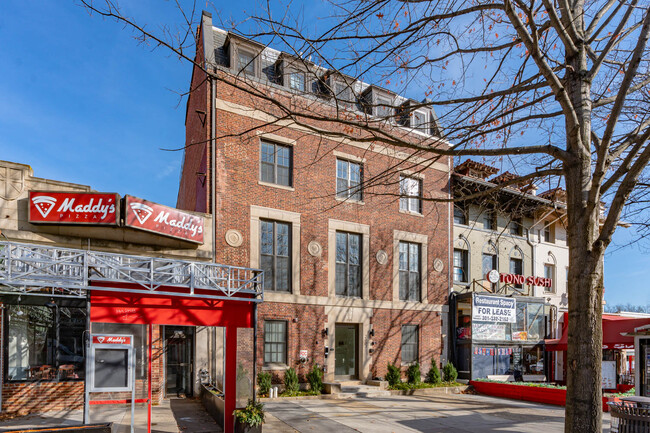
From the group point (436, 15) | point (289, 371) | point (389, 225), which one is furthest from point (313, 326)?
point (436, 15)

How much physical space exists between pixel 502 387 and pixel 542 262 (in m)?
10.7

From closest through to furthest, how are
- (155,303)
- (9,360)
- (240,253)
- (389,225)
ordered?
(155,303), (9,360), (240,253), (389,225)

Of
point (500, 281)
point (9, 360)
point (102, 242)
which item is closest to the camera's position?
point (9, 360)

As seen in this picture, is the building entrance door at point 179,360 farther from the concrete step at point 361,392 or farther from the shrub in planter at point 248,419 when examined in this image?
the shrub in planter at point 248,419

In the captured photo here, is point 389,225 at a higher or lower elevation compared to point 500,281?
higher

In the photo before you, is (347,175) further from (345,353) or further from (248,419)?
(248,419)

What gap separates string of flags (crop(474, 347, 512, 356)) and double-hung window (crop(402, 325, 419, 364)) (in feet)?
10.2

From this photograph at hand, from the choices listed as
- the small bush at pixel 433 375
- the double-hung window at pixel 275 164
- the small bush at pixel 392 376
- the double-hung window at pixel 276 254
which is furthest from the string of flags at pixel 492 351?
the double-hung window at pixel 275 164

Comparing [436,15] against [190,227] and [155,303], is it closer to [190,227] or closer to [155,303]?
[155,303]

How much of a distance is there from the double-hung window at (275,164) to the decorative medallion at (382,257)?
558 cm

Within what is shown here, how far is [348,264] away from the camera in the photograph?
21.5 metres

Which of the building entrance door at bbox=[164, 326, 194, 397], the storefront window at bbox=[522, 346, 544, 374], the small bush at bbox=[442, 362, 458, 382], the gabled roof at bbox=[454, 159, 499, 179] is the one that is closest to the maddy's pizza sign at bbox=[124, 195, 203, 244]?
the building entrance door at bbox=[164, 326, 194, 397]

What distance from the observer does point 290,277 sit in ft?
65.1

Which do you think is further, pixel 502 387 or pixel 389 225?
pixel 389 225
